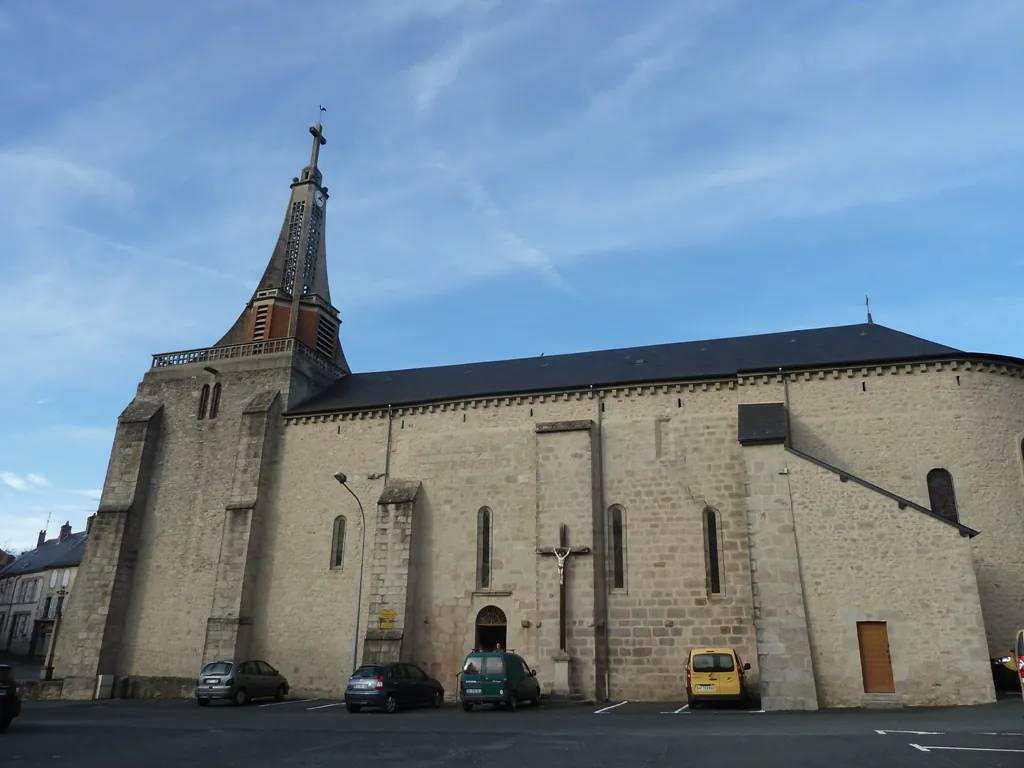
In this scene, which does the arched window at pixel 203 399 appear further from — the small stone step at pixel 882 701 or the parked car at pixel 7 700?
the small stone step at pixel 882 701

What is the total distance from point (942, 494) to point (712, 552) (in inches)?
259

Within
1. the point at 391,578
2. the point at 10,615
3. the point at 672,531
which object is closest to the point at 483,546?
the point at 391,578

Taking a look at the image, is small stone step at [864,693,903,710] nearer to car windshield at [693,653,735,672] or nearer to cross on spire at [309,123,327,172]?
car windshield at [693,653,735,672]

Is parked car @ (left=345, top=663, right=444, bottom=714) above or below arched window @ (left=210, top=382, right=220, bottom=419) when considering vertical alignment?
below

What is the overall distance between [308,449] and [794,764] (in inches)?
849

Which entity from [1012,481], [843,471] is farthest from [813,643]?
[1012,481]

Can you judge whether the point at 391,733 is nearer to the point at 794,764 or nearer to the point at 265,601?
the point at 794,764

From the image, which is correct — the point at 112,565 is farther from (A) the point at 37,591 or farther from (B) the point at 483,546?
(A) the point at 37,591

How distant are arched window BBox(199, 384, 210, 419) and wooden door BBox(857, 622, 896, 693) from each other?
2418 cm

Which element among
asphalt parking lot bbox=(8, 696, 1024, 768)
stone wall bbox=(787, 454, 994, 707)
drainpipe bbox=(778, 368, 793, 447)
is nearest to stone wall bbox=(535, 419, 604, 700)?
asphalt parking lot bbox=(8, 696, 1024, 768)

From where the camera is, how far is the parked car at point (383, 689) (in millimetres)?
18531

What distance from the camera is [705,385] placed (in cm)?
2391

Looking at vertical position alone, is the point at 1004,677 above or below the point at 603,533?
below

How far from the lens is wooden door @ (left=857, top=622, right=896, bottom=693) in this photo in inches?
719
